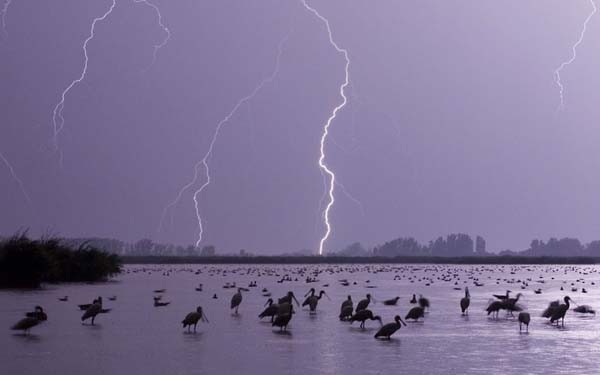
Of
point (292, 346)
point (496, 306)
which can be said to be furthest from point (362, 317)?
point (496, 306)

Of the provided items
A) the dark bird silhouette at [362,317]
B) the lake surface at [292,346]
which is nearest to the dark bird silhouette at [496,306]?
the lake surface at [292,346]

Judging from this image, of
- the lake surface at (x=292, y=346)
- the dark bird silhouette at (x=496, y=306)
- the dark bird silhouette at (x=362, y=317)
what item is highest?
the dark bird silhouette at (x=496, y=306)

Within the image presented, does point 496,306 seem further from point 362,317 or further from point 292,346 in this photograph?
point 292,346

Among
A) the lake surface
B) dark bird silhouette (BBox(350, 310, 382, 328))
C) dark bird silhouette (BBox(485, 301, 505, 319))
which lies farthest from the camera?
dark bird silhouette (BBox(485, 301, 505, 319))

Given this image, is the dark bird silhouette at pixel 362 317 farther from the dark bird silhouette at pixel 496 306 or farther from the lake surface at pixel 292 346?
the dark bird silhouette at pixel 496 306

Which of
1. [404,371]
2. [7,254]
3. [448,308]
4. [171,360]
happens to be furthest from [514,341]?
[7,254]

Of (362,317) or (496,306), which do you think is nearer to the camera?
(362,317)

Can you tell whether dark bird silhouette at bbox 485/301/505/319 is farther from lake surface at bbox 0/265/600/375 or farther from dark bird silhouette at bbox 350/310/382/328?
dark bird silhouette at bbox 350/310/382/328

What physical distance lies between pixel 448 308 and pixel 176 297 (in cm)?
1398

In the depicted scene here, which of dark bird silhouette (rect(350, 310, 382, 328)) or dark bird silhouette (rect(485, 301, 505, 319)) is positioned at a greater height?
dark bird silhouette (rect(485, 301, 505, 319))

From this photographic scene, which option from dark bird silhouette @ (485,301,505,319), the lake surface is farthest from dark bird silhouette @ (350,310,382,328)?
dark bird silhouette @ (485,301,505,319)

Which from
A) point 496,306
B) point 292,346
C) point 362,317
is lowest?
point 292,346

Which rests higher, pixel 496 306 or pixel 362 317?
pixel 496 306

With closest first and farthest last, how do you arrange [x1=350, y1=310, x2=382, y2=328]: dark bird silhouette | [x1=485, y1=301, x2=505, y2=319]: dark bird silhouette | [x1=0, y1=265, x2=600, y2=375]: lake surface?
[x1=0, y1=265, x2=600, y2=375]: lake surface, [x1=350, y1=310, x2=382, y2=328]: dark bird silhouette, [x1=485, y1=301, x2=505, y2=319]: dark bird silhouette
